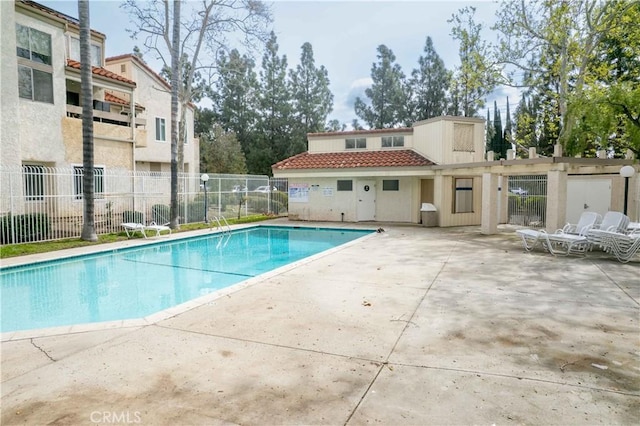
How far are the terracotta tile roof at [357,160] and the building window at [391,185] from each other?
54.3 inches

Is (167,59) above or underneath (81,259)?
above

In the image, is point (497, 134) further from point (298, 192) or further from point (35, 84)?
point (35, 84)

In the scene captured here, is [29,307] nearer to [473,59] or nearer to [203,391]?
[203,391]

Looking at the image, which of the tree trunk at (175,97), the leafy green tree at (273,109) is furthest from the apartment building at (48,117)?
the leafy green tree at (273,109)

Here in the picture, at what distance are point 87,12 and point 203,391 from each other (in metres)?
14.2

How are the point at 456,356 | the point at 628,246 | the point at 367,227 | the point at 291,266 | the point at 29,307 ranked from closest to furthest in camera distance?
the point at 456,356, the point at 29,307, the point at 291,266, the point at 628,246, the point at 367,227

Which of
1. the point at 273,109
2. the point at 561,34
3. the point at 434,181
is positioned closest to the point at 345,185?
the point at 434,181

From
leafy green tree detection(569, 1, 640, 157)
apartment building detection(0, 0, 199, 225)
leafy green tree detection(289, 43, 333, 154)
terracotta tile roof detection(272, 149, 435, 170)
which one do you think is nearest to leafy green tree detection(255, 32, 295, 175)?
leafy green tree detection(289, 43, 333, 154)

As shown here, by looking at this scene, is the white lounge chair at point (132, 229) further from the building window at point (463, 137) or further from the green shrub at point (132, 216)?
the building window at point (463, 137)

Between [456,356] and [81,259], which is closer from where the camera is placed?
[456,356]

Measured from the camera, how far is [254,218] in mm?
23250

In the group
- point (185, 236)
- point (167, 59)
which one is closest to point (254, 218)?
point (185, 236)

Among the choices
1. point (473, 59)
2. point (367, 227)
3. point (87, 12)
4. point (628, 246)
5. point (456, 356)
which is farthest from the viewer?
point (473, 59)

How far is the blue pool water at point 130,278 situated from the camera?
24.9 ft
